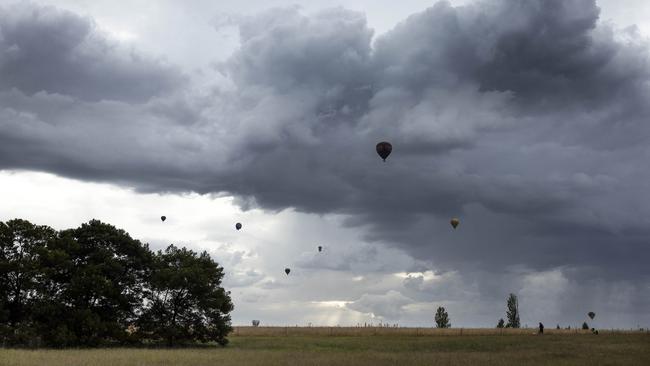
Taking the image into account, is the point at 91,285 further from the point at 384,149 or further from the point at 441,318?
the point at 441,318

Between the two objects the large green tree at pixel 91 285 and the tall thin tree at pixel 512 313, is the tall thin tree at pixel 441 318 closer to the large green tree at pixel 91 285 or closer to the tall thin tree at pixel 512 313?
the tall thin tree at pixel 512 313

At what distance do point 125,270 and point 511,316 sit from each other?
124850 millimetres

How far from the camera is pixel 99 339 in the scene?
6119 centimetres

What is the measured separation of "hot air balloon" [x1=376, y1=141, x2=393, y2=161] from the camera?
74.4 meters

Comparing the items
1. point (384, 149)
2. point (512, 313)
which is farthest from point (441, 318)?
point (384, 149)

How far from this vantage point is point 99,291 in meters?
61.8

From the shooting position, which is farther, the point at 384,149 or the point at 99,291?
the point at 384,149

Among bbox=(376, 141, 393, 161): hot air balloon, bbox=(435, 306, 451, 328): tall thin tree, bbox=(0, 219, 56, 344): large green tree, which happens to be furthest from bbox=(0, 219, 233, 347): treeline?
bbox=(435, 306, 451, 328): tall thin tree

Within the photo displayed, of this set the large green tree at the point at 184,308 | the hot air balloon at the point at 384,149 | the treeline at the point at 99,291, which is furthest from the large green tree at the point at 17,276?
the hot air balloon at the point at 384,149

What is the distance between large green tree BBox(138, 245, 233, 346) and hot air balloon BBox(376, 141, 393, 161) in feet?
Result: 82.8

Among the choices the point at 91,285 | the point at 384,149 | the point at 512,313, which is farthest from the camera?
the point at 512,313

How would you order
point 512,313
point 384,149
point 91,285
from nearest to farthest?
1. point 91,285
2. point 384,149
3. point 512,313

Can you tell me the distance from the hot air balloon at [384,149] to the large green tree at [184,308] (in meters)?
25.3

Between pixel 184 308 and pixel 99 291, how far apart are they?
10.3 meters
